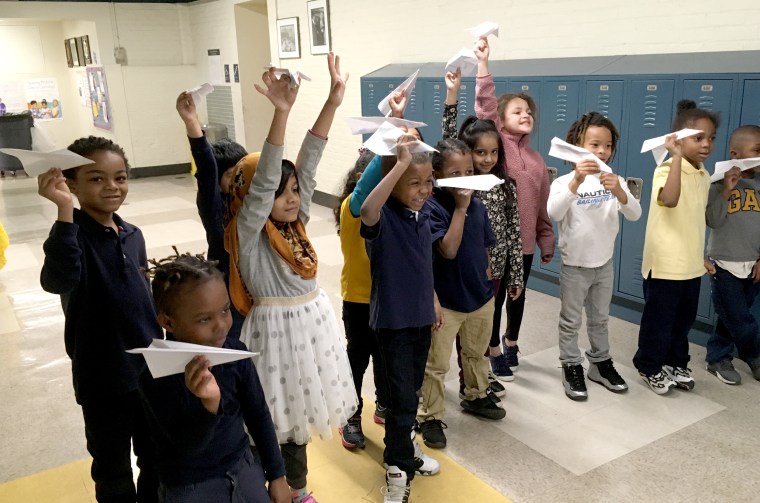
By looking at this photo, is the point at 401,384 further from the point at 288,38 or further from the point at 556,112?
the point at 288,38

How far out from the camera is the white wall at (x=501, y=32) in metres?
3.83

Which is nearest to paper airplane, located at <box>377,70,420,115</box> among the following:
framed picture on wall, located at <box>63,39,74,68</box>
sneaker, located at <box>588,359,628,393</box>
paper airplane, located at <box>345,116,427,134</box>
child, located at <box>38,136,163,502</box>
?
paper airplane, located at <box>345,116,427,134</box>

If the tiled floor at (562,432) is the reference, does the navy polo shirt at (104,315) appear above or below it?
above

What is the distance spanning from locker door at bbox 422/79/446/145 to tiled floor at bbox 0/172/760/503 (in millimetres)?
1940

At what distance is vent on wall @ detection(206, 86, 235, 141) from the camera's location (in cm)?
1041

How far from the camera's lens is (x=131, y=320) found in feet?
6.33

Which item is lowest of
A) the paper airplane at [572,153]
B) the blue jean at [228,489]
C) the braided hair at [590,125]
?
the blue jean at [228,489]

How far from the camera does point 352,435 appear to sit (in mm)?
2756

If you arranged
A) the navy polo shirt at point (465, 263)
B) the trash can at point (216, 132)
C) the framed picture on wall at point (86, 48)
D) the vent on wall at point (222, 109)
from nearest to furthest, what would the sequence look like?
the navy polo shirt at point (465, 263) < the trash can at point (216, 132) < the vent on wall at point (222, 109) < the framed picture on wall at point (86, 48)

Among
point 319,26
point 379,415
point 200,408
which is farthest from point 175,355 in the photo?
point 319,26

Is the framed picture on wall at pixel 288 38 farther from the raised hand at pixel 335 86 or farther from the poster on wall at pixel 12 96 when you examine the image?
the poster on wall at pixel 12 96

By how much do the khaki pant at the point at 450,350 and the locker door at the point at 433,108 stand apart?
286 centimetres

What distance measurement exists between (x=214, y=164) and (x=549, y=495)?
5.74ft

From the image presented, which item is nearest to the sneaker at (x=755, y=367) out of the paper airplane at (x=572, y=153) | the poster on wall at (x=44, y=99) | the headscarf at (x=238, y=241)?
the paper airplane at (x=572, y=153)
